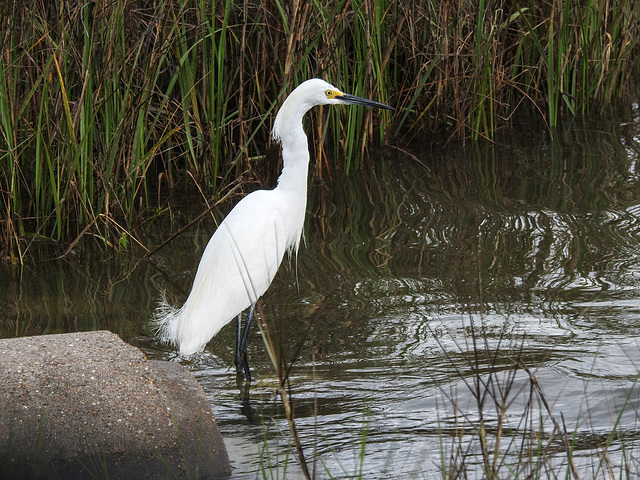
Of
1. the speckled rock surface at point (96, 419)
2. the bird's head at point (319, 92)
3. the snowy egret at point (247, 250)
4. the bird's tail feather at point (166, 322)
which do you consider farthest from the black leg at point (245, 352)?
the bird's head at point (319, 92)

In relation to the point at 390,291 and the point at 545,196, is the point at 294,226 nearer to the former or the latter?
the point at 390,291

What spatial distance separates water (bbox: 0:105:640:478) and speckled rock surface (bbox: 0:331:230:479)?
21cm

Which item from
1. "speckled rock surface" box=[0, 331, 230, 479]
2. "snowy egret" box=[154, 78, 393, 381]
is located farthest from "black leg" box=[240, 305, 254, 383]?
"speckled rock surface" box=[0, 331, 230, 479]

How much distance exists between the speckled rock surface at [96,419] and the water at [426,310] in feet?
0.70

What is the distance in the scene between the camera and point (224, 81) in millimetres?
5430

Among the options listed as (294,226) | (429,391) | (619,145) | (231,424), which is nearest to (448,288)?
(294,226)

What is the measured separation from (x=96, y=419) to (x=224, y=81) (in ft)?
11.0

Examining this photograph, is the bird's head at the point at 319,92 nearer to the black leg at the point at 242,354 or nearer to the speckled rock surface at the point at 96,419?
the black leg at the point at 242,354

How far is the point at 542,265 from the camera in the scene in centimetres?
432

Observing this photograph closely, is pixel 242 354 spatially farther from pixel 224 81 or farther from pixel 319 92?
pixel 224 81

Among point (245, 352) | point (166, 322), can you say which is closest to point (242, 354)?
point (245, 352)

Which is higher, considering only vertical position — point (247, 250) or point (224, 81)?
point (224, 81)

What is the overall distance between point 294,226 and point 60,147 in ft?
4.28

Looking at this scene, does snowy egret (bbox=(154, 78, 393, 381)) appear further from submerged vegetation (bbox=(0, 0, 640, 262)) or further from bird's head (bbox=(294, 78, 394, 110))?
submerged vegetation (bbox=(0, 0, 640, 262))
